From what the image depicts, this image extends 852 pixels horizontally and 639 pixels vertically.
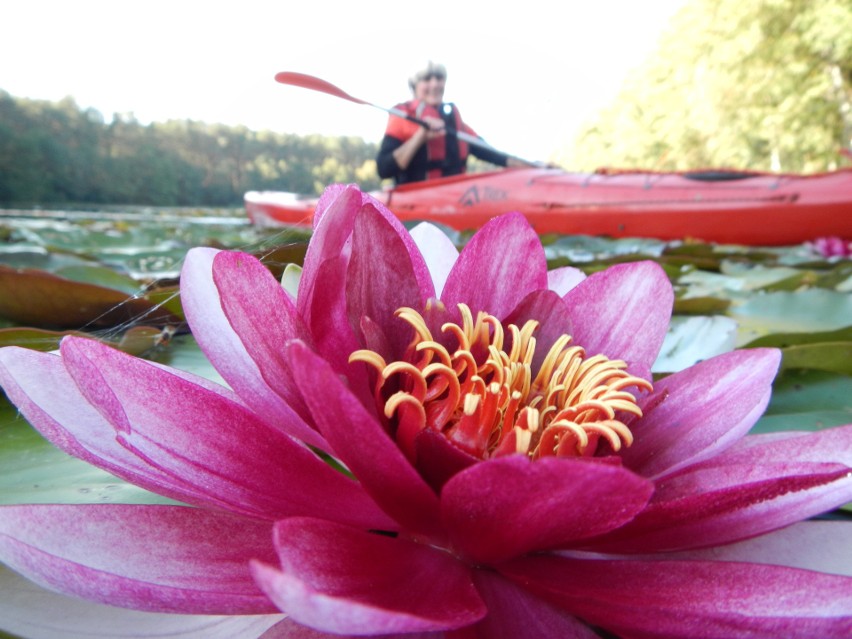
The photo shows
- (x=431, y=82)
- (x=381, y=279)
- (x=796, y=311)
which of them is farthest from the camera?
(x=431, y=82)

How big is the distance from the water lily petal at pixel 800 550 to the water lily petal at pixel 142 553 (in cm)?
14

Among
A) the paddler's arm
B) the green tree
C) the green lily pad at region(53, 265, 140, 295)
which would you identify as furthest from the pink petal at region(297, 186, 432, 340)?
the green tree

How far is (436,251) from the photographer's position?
354 millimetres

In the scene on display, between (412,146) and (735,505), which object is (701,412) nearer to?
(735,505)

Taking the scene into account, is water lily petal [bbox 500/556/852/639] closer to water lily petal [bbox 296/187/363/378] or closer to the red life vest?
water lily petal [bbox 296/187/363/378]

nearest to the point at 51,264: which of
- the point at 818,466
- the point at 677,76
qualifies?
the point at 818,466

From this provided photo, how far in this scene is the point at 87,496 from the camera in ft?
0.84

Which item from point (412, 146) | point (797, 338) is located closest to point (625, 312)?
point (797, 338)

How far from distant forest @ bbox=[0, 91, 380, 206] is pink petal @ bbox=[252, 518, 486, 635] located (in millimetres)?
11652

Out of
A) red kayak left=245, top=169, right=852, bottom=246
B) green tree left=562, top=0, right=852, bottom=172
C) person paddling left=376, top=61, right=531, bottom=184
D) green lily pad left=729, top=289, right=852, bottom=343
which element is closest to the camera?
green lily pad left=729, top=289, right=852, bottom=343

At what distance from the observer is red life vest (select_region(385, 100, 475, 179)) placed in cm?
420

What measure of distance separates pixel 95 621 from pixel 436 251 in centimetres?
24

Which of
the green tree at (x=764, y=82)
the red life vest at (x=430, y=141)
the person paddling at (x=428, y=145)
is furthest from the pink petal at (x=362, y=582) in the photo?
the green tree at (x=764, y=82)

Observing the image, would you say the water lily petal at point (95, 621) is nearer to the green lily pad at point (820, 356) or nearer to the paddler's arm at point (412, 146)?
the green lily pad at point (820, 356)
